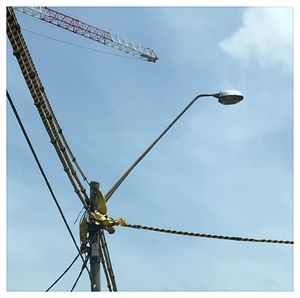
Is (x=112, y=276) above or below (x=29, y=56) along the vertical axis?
below

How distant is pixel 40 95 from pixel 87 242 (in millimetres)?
2667

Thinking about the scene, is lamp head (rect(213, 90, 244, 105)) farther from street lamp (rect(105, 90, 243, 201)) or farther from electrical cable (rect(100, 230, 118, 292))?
electrical cable (rect(100, 230, 118, 292))

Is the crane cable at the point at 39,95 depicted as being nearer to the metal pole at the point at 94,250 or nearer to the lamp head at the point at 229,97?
the metal pole at the point at 94,250

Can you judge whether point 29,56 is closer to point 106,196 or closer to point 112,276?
point 106,196

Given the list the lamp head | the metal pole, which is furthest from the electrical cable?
the lamp head

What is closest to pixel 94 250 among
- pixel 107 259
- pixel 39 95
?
pixel 107 259

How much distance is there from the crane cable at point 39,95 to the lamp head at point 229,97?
10.5ft

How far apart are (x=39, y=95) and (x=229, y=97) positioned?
12.3 ft

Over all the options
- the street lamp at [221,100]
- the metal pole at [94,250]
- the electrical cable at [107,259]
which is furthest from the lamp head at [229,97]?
the electrical cable at [107,259]

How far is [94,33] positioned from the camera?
71.0m

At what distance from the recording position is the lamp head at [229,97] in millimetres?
10492
